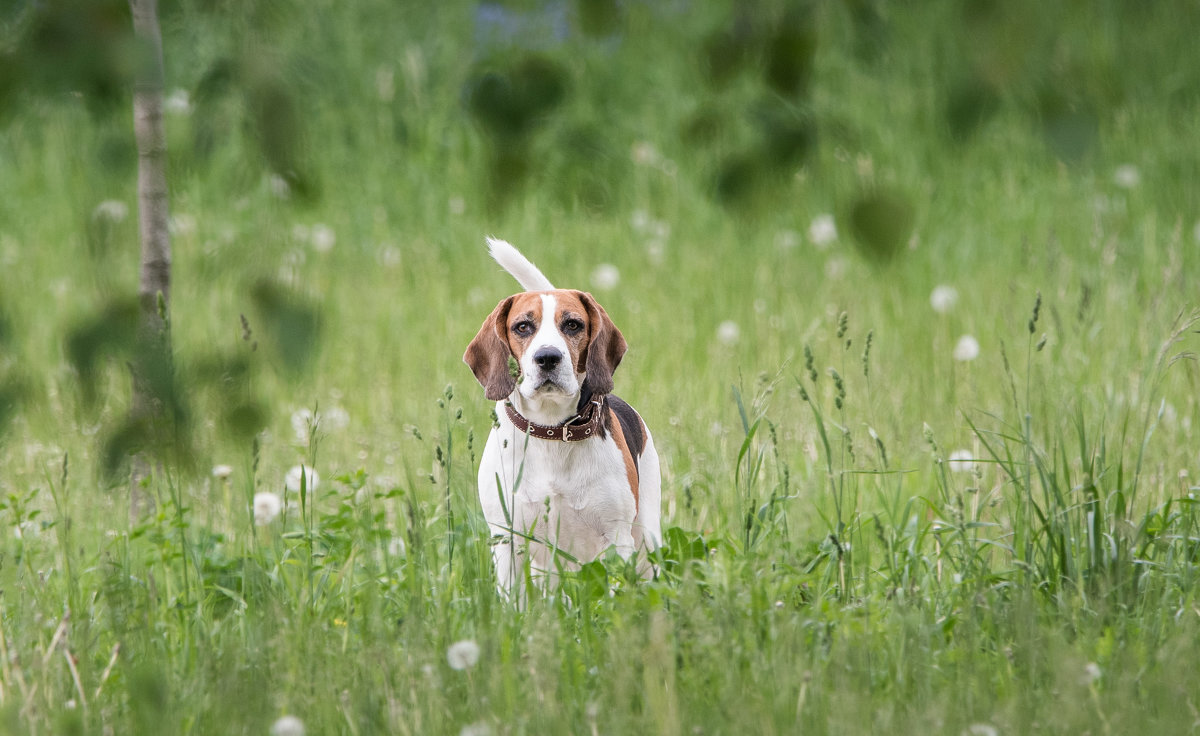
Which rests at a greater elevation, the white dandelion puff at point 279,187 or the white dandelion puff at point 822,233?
the white dandelion puff at point 822,233

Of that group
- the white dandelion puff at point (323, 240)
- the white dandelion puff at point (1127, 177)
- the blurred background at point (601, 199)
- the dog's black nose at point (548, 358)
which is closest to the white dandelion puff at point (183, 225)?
the blurred background at point (601, 199)

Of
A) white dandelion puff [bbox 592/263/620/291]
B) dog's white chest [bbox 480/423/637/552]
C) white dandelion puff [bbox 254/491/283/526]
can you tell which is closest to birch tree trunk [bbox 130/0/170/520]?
white dandelion puff [bbox 254/491/283/526]

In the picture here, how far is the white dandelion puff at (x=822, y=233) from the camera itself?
7.39 metres

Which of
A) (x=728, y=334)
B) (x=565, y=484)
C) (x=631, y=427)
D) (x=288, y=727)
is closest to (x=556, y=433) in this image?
(x=565, y=484)

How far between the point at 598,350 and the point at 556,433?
10.7 inches

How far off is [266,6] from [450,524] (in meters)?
1.50

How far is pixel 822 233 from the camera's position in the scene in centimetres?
741

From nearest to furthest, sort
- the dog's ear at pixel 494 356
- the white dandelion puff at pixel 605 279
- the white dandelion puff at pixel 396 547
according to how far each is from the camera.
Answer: the dog's ear at pixel 494 356 < the white dandelion puff at pixel 396 547 < the white dandelion puff at pixel 605 279

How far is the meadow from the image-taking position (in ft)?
6.01

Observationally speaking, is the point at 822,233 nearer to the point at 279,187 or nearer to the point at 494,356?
the point at 494,356

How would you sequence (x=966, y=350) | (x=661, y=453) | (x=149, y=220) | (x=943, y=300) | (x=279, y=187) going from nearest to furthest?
(x=279, y=187) < (x=149, y=220) < (x=661, y=453) < (x=966, y=350) < (x=943, y=300)

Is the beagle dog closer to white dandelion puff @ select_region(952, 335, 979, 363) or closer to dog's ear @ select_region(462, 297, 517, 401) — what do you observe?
dog's ear @ select_region(462, 297, 517, 401)

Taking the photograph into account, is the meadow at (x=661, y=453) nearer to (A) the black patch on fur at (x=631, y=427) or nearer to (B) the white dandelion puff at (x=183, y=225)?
(A) the black patch on fur at (x=631, y=427)

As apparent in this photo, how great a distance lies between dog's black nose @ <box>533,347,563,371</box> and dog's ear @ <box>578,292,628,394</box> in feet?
0.48
